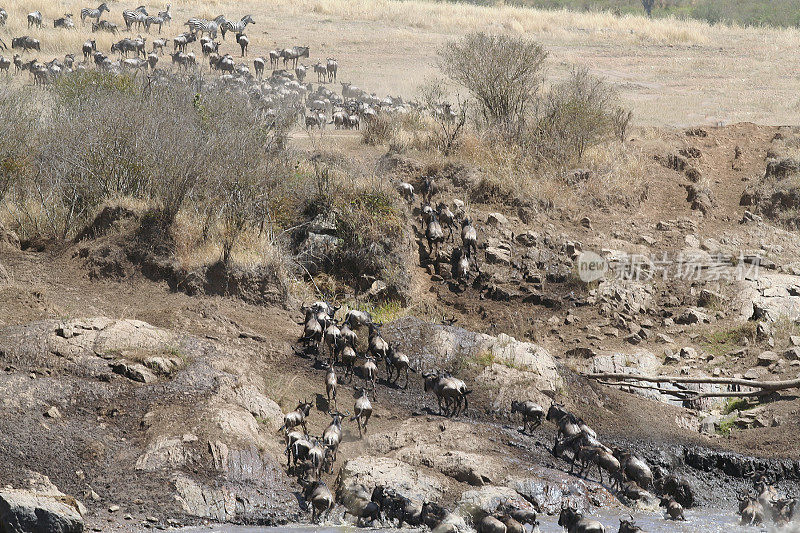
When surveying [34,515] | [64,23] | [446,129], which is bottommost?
[34,515]

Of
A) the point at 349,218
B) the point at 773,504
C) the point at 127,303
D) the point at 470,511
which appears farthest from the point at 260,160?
the point at 773,504

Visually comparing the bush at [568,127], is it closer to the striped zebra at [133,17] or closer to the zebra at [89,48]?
the zebra at [89,48]

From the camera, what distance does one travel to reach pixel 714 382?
14.8m

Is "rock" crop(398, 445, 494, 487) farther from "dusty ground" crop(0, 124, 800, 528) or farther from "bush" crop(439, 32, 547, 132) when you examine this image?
"bush" crop(439, 32, 547, 132)

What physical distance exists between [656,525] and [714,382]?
5.16m

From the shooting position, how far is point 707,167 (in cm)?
2427

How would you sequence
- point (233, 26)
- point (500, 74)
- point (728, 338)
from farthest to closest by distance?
point (233, 26)
point (500, 74)
point (728, 338)

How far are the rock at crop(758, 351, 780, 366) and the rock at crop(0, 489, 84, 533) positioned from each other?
11514mm

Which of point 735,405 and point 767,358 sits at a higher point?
point 767,358

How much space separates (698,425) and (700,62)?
34.7m

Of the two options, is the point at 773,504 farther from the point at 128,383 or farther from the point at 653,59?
the point at 653,59

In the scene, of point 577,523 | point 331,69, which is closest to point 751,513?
point 577,523

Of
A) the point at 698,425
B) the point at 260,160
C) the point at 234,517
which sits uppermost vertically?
the point at 260,160

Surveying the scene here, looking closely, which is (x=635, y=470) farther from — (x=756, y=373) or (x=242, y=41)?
(x=242, y=41)
